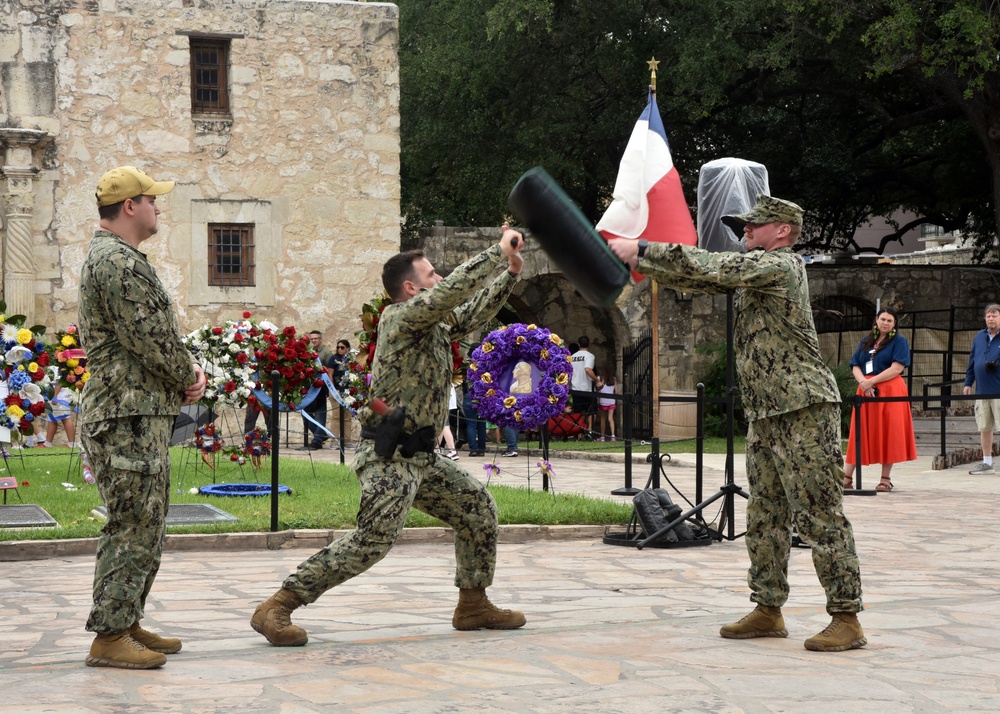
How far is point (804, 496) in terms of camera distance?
214 inches

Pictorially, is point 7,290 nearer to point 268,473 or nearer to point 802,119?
point 268,473

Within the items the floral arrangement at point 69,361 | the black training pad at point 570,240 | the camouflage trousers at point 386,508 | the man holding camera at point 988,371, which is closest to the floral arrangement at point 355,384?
the floral arrangement at point 69,361

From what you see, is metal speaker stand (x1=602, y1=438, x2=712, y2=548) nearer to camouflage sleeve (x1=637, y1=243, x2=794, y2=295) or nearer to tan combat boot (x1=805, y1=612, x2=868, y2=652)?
tan combat boot (x1=805, y1=612, x2=868, y2=652)

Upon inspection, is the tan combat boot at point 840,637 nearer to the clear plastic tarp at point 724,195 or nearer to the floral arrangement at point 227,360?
the clear plastic tarp at point 724,195

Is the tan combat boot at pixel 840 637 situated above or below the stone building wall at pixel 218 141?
below

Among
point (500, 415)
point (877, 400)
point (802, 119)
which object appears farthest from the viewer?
point (802, 119)

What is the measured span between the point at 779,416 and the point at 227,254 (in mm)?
14575

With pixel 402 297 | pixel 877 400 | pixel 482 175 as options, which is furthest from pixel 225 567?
pixel 482 175

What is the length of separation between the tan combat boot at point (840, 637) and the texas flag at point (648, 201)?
4096 millimetres

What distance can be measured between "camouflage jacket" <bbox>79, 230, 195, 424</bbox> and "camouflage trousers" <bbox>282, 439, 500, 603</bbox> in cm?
86

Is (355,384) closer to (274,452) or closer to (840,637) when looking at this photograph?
(274,452)

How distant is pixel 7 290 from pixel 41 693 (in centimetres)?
1442

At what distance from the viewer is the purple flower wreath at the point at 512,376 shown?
37.4 feet

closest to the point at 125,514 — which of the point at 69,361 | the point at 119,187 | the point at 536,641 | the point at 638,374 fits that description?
the point at 119,187
